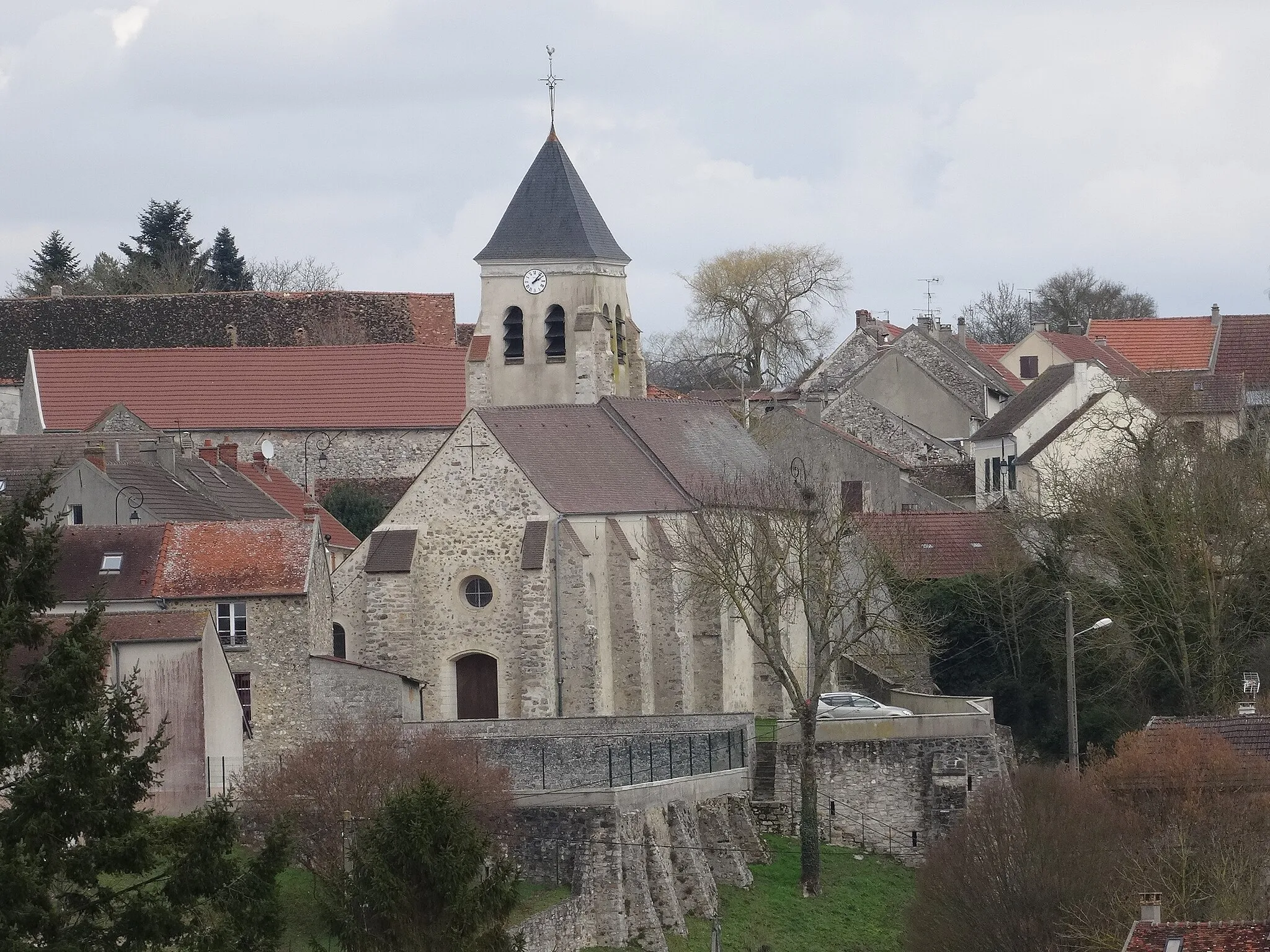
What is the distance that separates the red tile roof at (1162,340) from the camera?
8025cm

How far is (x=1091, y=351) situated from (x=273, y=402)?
25628mm

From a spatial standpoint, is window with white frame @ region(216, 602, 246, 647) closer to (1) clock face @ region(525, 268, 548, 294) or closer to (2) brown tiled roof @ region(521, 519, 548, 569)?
(2) brown tiled roof @ region(521, 519, 548, 569)

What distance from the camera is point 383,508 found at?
213 ft

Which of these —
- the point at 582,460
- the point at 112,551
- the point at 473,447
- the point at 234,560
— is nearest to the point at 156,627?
the point at 234,560

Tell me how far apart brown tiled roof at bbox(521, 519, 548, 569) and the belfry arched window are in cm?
906

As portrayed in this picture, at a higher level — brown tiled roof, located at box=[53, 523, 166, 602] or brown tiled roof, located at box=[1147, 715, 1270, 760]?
brown tiled roof, located at box=[53, 523, 166, 602]

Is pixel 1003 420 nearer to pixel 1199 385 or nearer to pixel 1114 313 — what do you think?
pixel 1199 385

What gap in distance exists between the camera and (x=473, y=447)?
49.1 meters

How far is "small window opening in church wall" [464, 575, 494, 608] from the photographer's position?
49.0 metres

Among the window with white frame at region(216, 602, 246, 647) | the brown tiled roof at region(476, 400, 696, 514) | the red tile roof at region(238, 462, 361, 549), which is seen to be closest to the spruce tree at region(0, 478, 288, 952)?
the window with white frame at region(216, 602, 246, 647)

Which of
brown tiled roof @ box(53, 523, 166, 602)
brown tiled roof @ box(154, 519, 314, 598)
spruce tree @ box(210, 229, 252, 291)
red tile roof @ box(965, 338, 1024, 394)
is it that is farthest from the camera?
spruce tree @ box(210, 229, 252, 291)

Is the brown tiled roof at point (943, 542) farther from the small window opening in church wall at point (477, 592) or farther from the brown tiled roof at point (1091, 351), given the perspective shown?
the brown tiled roof at point (1091, 351)

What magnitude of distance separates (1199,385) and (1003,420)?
5.37 metres

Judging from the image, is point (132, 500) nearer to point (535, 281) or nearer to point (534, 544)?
point (534, 544)
